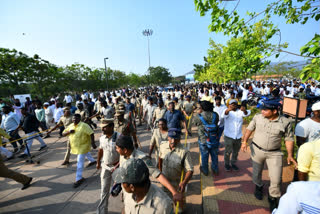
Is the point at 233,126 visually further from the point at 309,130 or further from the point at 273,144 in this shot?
the point at 309,130

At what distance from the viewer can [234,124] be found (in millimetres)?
3805

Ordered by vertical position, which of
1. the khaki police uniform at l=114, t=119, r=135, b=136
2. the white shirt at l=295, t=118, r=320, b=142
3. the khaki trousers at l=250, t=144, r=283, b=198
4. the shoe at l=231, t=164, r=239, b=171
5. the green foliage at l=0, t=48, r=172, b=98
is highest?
the green foliage at l=0, t=48, r=172, b=98

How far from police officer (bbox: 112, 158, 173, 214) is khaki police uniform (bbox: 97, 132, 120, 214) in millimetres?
1513

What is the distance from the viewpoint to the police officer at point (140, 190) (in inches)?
51.2

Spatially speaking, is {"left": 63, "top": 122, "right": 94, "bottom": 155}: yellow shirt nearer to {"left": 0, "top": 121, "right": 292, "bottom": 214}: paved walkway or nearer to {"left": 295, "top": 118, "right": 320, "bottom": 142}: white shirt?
{"left": 0, "top": 121, "right": 292, "bottom": 214}: paved walkway

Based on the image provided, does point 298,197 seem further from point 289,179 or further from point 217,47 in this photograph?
point 217,47

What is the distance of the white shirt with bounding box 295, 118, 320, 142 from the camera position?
265 cm

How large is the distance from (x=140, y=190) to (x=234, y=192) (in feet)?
9.72

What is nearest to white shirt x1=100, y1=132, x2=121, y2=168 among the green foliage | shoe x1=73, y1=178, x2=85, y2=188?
shoe x1=73, y1=178, x2=85, y2=188

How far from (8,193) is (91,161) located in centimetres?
203

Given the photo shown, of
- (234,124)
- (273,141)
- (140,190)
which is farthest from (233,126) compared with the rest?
(140,190)

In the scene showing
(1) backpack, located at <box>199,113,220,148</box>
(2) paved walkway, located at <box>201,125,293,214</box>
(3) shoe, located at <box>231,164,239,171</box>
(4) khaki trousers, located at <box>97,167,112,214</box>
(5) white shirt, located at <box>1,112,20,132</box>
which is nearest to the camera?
(4) khaki trousers, located at <box>97,167,112,214</box>

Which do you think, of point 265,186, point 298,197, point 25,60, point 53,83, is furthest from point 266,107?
point 53,83

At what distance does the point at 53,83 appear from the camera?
2006 centimetres
